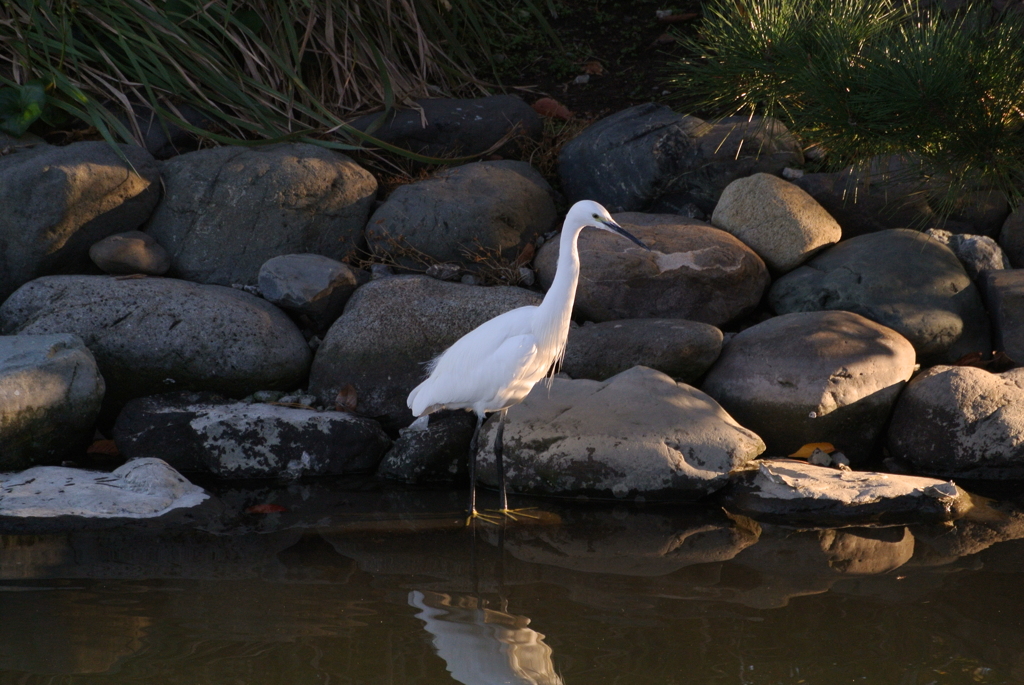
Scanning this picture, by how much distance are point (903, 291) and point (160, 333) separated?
4024mm

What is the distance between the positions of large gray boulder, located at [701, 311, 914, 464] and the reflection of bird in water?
2025mm

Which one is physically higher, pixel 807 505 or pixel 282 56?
pixel 282 56

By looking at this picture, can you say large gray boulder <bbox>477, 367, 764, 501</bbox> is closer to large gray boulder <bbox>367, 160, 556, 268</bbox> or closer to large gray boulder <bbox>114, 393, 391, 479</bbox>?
large gray boulder <bbox>114, 393, 391, 479</bbox>

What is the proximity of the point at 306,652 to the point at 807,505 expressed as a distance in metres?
2.30

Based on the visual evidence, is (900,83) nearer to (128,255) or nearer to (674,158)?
(674,158)

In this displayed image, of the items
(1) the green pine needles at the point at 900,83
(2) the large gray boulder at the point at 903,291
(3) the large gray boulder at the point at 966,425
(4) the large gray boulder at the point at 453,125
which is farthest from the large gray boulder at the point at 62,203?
(3) the large gray boulder at the point at 966,425

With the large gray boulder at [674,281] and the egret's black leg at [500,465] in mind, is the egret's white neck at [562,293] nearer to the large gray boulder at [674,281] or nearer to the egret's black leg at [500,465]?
the egret's black leg at [500,465]

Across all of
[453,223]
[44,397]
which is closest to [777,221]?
[453,223]

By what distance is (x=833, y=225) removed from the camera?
5.55 m

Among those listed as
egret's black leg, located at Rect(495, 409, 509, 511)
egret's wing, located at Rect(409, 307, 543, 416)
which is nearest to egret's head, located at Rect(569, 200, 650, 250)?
egret's wing, located at Rect(409, 307, 543, 416)

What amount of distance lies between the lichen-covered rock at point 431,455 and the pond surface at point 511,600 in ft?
1.18

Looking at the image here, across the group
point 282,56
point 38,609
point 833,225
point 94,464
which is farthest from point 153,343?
point 833,225

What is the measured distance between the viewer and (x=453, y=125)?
6.38 m

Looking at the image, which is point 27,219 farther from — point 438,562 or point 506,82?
point 506,82
